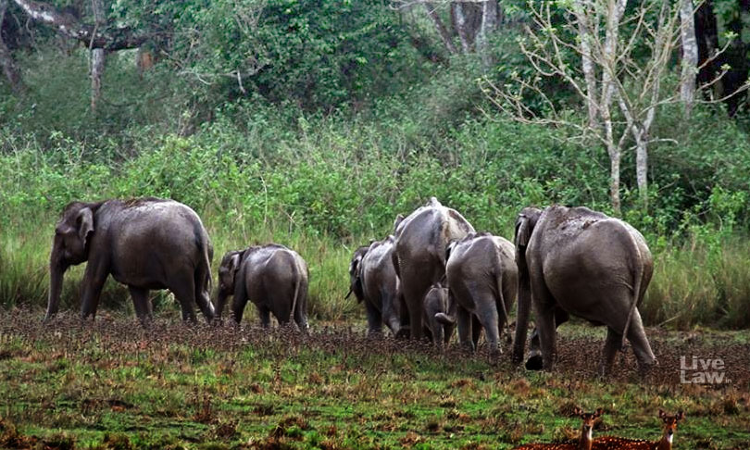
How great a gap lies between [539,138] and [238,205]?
5.38 m

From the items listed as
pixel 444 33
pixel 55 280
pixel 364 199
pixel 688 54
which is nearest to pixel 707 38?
pixel 688 54

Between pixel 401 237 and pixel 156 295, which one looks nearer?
pixel 401 237

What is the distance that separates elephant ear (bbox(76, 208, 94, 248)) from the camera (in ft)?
48.9

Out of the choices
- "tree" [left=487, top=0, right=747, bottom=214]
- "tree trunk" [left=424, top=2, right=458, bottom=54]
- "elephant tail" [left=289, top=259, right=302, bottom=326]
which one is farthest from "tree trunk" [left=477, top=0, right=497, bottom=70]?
"elephant tail" [left=289, top=259, right=302, bottom=326]

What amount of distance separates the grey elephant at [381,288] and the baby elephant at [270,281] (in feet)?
2.33

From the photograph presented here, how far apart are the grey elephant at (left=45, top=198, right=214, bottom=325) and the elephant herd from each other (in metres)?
0.01

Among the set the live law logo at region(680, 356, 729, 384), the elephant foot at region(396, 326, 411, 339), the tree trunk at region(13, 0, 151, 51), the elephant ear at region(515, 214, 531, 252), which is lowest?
the elephant foot at region(396, 326, 411, 339)

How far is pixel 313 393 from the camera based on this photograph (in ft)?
32.5

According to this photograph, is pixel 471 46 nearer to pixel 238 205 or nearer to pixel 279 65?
pixel 279 65

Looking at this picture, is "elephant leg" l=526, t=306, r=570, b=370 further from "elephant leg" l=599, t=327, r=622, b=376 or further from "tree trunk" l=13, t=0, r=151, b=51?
"tree trunk" l=13, t=0, r=151, b=51

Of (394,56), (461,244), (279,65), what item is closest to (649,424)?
(461,244)

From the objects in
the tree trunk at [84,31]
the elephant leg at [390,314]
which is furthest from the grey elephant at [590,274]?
the tree trunk at [84,31]

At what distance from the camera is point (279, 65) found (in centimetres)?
3133

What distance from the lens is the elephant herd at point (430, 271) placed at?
11.1m
